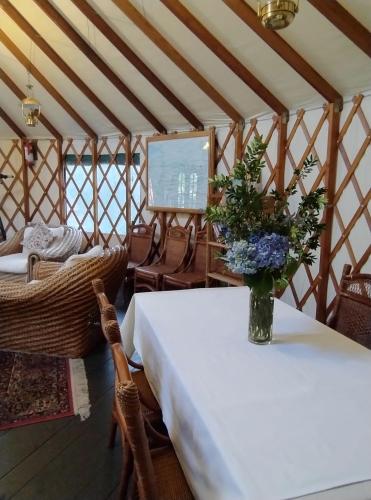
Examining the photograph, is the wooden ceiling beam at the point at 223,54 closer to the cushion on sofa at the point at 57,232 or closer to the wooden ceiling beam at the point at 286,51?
the wooden ceiling beam at the point at 286,51

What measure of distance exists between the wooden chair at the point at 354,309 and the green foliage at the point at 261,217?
52 centimetres

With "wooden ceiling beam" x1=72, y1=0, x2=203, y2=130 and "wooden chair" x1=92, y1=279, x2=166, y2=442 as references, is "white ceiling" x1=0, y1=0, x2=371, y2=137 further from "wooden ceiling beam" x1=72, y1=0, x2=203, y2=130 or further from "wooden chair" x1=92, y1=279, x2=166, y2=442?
"wooden chair" x1=92, y1=279, x2=166, y2=442

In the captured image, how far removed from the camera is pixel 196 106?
3.64 m

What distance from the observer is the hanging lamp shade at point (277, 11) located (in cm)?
130

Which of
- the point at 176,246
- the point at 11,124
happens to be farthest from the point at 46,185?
the point at 176,246

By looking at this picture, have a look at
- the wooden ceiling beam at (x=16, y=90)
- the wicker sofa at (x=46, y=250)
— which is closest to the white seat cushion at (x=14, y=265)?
the wicker sofa at (x=46, y=250)

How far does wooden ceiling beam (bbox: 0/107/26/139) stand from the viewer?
5.05 m

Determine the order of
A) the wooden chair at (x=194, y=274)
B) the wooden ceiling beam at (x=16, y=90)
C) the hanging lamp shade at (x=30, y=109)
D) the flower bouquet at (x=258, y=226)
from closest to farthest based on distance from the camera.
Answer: the flower bouquet at (x=258, y=226), the hanging lamp shade at (x=30, y=109), the wooden chair at (x=194, y=274), the wooden ceiling beam at (x=16, y=90)

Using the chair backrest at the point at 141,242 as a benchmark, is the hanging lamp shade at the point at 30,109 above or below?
above

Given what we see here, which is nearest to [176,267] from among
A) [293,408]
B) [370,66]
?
[370,66]

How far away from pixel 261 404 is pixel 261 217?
57 centimetres

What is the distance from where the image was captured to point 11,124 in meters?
5.21

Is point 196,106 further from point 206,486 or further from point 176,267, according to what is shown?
point 206,486

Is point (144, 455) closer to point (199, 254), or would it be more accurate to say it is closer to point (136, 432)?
point (136, 432)
